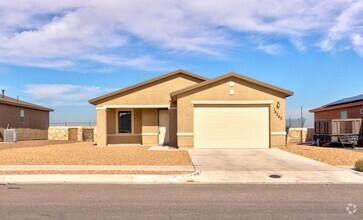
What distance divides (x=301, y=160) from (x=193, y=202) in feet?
30.0

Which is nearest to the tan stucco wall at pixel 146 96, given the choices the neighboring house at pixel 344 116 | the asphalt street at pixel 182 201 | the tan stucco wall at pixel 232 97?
the tan stucco wall at pixel 232 97

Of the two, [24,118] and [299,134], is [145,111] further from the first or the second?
[299,134]

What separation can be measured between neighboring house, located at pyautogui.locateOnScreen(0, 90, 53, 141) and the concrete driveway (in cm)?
1912

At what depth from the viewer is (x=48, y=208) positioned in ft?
26.3

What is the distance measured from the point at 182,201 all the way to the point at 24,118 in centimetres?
2927

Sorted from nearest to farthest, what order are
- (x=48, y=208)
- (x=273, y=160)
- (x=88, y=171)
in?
(x=48, y=208) → (x=88, y=171) → (x=273, y=160)

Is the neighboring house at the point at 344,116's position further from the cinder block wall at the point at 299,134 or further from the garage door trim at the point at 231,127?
the garage door trim at the point at 231,127

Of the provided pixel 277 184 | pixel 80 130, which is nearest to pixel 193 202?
pixel 277 184

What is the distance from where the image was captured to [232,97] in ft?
72.3

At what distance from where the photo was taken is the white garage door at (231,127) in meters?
21.9

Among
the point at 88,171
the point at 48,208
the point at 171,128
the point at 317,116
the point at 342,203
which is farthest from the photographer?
the point at 317,116

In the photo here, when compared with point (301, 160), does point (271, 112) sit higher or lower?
higher

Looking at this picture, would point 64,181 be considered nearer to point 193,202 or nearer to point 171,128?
point 193,202

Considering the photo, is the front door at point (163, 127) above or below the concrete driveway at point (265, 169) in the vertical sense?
above
